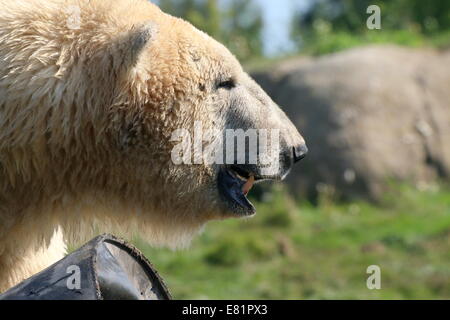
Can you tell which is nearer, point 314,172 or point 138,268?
point 138,268

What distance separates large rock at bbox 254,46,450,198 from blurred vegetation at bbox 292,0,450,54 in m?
0.80

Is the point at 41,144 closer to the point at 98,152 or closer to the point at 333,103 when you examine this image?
the point at 98,152

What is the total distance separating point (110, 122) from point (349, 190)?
5.67m

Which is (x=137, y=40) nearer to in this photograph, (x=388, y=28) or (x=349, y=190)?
(x=349, y=190)

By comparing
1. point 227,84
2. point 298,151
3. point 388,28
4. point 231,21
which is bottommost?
point 298,151

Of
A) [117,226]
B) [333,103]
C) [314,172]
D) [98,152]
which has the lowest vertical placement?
[117,226]

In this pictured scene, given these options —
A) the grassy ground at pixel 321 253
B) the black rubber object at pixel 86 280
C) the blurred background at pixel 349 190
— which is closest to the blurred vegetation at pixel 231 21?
the blurred background at pixel 349 190

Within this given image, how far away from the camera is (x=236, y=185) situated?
3293mm

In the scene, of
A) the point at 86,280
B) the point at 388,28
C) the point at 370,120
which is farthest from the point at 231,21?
the point at 86,280

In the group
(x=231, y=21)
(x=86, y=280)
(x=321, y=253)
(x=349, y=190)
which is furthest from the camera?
(x=231, y=21)

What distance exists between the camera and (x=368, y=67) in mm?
8953

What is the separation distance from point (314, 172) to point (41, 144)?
5.88 meters
